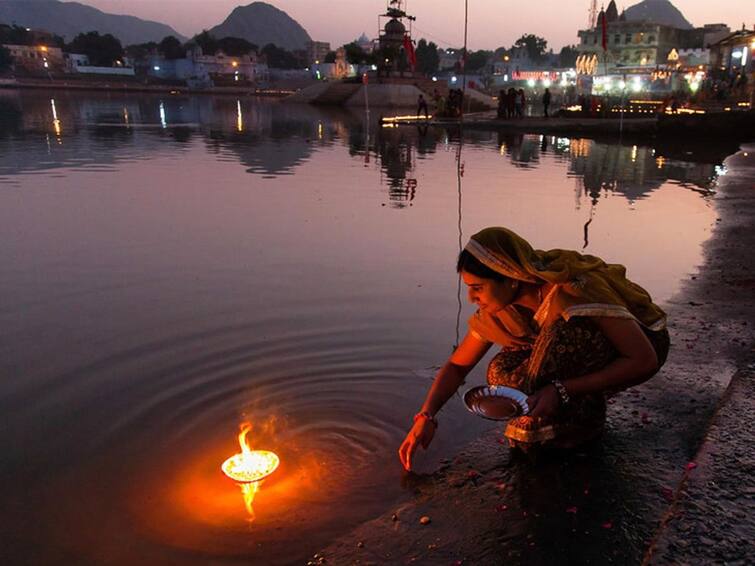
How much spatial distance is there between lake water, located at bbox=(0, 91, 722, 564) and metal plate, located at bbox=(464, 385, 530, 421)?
655mm

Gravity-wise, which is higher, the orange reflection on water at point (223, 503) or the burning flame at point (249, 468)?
the burning flame at point (249, 468)

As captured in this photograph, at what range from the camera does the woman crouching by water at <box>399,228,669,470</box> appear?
2383 mm

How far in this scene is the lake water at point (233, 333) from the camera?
113 inches

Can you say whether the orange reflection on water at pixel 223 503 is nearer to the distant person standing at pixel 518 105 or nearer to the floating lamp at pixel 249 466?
the floating lamp at pixel 249 466

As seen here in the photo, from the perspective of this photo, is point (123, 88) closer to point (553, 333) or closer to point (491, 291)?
point (491, 291)

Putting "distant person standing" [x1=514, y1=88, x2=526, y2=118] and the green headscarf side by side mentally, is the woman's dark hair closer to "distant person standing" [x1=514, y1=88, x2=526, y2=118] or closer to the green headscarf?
the green headscarf

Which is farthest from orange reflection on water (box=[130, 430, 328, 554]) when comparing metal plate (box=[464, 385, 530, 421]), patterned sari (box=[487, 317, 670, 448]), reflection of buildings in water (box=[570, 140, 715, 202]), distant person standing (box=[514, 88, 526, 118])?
distant person standing (box=[514, 88, 526, 118])

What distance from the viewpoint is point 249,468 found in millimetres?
3061

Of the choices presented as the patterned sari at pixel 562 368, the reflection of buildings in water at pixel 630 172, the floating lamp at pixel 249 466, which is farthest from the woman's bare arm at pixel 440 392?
the reflection of buildings in water at pixel 630 172

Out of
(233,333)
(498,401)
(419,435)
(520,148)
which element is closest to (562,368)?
→ (498,401)

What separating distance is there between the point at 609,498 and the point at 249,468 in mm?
1772

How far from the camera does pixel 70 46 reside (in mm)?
127438

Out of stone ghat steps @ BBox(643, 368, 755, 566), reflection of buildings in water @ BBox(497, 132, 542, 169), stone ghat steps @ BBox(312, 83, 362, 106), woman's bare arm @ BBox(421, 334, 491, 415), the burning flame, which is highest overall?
stone ghat steps @ BBox(312, 83, 362, 106)

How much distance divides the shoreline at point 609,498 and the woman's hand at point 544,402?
15.9 inches
